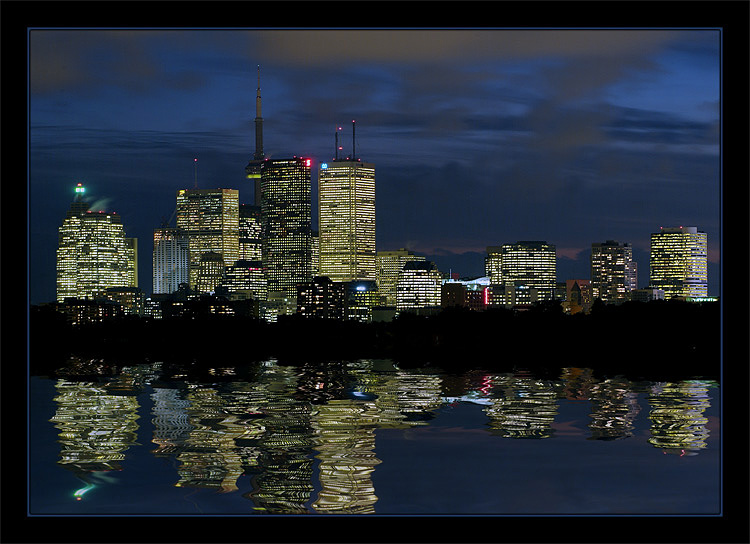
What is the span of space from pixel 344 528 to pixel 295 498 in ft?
11.7

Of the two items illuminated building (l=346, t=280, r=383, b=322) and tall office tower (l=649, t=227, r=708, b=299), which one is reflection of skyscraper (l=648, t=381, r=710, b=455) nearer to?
tall office tower (l=649, t=227, r=708, b=299)

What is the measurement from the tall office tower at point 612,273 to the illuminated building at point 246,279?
132 ft

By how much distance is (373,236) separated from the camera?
122688 millimetres

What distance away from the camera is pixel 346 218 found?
4722 inches

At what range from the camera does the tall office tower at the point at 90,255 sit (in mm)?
73062

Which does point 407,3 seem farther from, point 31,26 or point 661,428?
point 661,428

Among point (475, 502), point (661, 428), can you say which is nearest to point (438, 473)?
point (475, 502)

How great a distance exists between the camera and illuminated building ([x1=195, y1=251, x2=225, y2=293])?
103381 millimetres

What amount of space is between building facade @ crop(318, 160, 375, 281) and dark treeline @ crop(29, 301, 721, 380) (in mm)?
55818

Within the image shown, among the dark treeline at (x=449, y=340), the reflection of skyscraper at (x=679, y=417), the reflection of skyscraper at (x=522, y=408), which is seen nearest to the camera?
the reflection of skyscraper at (x=679, y=417)

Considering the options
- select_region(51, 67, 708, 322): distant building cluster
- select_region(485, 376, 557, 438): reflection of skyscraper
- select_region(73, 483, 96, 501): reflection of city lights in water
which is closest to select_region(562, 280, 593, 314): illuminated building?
select_region(51, 67, 708, 322): distant building cluster

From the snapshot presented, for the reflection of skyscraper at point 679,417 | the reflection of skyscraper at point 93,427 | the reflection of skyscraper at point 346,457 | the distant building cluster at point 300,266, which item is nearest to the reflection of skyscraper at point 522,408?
the reflection of skyscraper at point 679,417

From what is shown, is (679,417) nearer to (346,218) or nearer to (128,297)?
(128,297)

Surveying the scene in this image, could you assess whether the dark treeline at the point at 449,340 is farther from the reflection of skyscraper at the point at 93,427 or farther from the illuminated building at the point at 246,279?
the illuminated building at the point at 246,279
